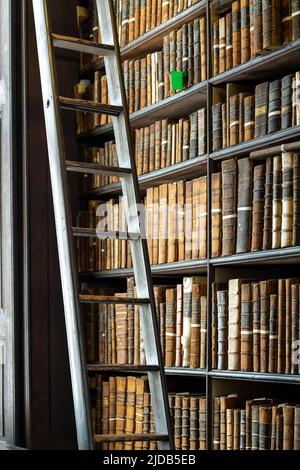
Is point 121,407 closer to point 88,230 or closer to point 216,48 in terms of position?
point 88,230

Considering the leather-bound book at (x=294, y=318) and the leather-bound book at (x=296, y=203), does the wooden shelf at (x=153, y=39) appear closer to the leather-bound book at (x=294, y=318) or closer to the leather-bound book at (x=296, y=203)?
the leather-bound book at (x=296, y=203)

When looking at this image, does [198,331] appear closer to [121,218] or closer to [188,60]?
[121,218]

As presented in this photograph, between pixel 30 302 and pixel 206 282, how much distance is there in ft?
3.26

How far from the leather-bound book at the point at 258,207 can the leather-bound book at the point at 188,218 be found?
0.44 m

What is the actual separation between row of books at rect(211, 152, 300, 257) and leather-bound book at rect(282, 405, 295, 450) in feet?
1.89

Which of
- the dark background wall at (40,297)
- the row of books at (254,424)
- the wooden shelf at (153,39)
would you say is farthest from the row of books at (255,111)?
the dark background wall at (40,297)

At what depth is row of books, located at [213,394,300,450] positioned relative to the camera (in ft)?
11.0

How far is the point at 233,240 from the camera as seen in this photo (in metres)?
3.69

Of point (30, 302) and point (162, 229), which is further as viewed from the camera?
point (30, 302)

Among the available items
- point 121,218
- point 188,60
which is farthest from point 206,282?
point 188,60

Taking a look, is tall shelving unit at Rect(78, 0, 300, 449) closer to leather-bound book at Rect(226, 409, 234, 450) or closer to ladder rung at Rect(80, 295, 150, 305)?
leather-bound book at Rect(226, 409, 234, 450)

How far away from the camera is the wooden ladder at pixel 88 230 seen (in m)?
3.11

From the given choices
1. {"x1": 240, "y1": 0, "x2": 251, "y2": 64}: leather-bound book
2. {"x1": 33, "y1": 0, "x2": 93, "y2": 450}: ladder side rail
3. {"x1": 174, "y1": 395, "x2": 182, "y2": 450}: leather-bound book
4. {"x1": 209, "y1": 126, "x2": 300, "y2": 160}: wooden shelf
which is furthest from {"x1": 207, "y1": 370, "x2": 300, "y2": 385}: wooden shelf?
{"x1": 240, "y1": 0, "x2": 251, "y2": 64}: leather-bound book

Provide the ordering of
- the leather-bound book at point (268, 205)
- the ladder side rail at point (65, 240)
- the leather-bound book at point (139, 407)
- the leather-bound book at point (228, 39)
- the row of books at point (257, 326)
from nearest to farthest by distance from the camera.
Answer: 1. the ladder side rail at point (65, 240)
2. the row of books at point (257, 326)
3. the leather-bound book at point (268, 205)
4. the leather-bound book at point (228, 39)
5. the leather-bound book at point (139, 407)
